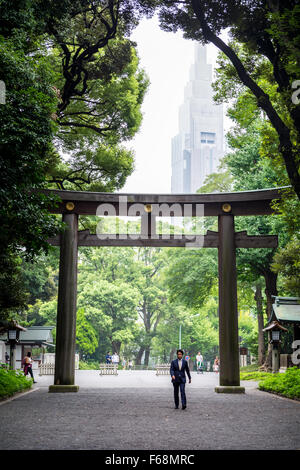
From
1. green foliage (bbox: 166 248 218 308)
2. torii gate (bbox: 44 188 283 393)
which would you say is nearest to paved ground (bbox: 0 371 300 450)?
torii gate (bbox: 44 188 283 393)

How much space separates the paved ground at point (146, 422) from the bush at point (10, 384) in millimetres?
376

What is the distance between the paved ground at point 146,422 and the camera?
699 centimetres

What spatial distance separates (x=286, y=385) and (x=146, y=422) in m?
7.11

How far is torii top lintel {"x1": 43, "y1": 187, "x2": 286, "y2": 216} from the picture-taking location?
15.3m

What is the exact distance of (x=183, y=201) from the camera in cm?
1549

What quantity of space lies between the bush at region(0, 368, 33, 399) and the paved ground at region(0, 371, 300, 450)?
1.23 feet

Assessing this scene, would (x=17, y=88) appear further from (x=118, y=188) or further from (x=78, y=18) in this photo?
(x=118, y=188)

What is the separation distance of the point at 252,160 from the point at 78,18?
1284 centimetres

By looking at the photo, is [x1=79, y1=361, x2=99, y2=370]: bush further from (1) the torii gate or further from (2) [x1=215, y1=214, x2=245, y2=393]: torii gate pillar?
(2) [x1=215, y1=214, x2=245, y2=393]: torii gate pillar
